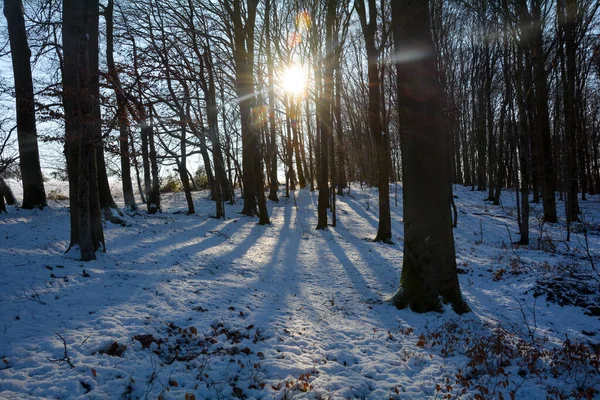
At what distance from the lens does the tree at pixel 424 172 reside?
17.7 ft

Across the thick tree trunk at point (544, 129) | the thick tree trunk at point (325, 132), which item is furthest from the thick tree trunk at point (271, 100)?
the thick tree trunk at point (544, 129)

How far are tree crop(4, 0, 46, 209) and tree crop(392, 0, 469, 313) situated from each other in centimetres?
1256

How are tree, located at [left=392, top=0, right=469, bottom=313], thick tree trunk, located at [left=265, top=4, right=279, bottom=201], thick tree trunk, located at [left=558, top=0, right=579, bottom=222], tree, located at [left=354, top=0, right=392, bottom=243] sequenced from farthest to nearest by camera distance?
thick tree trunk, located at [left=265, top=4, right=279, bottom=201], thick tree trunk, located at [left=558, top=0, right=579, bottom=222], tree, located at [left=354, top=0, right=392, bottom=243], tree, located at [left=392, top=0, right=469, bottom=313]

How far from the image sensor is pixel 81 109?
241 inches

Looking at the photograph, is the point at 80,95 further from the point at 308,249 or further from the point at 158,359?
the point at 308,249

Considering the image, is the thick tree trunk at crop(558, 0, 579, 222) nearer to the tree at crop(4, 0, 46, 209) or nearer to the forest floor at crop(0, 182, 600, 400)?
the forest floor at crop(0, 182, 600, 400)

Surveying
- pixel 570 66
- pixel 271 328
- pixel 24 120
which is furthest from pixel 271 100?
pixel 271 328

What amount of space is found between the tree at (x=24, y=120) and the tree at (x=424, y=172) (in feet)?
41.2

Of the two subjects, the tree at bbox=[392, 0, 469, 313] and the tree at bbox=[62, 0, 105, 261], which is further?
the tree at bbox=[62, 0, 105, 261]

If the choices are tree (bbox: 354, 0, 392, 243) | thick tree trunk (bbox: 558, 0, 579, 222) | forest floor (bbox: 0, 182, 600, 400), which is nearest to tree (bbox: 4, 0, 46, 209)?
forest floor (bbox: 0, 182, 600, 400)

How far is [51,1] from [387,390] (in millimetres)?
12310

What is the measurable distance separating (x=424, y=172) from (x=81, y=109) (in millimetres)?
6307

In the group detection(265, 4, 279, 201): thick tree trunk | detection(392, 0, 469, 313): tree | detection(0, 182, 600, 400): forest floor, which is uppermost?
detection(265, 4, 279, 201): thick tree trunk

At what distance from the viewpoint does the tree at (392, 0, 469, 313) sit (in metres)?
5.40
